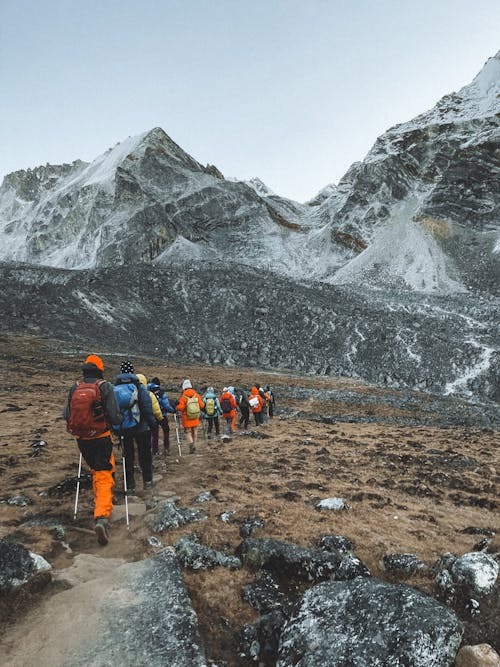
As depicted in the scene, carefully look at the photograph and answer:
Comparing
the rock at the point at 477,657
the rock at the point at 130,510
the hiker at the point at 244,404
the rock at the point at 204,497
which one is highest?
the rock at the point at 477,657

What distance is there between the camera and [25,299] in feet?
161

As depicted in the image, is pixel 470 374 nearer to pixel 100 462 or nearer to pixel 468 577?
pixel 468 577

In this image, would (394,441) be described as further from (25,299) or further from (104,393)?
(25,299)

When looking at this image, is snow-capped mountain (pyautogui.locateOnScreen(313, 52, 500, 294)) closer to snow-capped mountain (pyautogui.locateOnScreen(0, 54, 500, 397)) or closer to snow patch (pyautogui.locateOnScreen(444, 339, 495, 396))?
snow-capped mountain (pyautogui.locateOnScreen(0, 54, 500, 397))

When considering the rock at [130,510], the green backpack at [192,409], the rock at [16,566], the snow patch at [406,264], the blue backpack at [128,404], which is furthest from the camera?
the snow patch at [406,264]

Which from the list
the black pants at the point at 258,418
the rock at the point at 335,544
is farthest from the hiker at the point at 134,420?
the black pants at the point at 258,418

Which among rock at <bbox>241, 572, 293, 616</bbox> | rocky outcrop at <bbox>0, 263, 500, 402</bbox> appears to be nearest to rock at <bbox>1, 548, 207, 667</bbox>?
rock at <bbox>241, 572, 293, 616</bbox>

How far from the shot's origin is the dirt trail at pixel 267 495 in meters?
5.54

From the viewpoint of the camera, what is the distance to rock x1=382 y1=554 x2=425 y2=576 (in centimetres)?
567

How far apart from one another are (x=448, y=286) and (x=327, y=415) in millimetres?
60534

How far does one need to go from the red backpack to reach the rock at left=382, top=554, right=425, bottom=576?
208 inches

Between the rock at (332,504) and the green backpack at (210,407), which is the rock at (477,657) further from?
the green backpack at (210,407)

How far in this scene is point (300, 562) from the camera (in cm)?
569

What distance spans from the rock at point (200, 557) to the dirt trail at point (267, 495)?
18 cm
